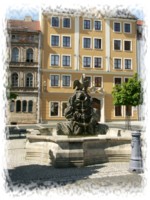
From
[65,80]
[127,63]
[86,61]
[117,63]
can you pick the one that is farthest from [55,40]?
[127,63]

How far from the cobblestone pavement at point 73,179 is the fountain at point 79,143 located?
0.31 metres

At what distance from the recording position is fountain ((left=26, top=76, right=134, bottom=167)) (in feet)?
24.6

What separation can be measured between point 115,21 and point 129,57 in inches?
206

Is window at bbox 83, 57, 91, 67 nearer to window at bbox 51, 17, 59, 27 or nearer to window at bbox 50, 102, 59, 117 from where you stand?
window at bbox 51, 17, 59, 27

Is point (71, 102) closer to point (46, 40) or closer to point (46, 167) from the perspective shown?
point (46, 167)

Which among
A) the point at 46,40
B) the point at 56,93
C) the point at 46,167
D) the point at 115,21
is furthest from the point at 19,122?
the point at 46,167

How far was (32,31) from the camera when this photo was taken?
105 ft

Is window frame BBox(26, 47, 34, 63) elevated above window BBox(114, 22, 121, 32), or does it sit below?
below

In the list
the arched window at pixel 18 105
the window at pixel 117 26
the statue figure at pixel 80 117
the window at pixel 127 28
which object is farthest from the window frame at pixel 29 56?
the statue figure at pixel 80 117

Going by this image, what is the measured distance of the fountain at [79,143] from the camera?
7.50 meters

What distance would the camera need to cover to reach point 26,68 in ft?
108

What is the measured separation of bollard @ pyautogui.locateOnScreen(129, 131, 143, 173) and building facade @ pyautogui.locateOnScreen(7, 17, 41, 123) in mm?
25928

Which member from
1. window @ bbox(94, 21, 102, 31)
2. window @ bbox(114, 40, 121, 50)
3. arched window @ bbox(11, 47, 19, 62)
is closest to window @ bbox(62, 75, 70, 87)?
arched window @ bbox(11, 47, 19, 62)

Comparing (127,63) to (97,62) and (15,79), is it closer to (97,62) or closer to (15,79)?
(97,62)
